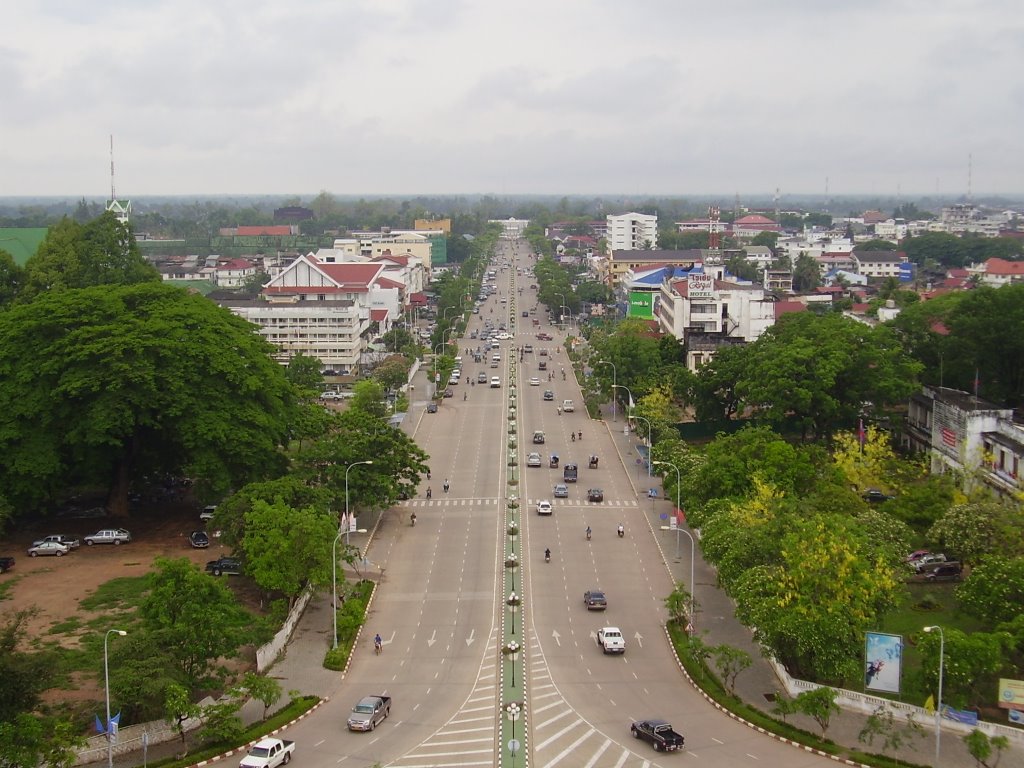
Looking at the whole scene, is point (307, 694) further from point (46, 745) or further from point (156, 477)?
point (156, 477)

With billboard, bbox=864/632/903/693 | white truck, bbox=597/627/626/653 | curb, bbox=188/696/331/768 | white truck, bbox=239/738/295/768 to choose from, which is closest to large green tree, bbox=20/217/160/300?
curb, bbox=188/696/331/768

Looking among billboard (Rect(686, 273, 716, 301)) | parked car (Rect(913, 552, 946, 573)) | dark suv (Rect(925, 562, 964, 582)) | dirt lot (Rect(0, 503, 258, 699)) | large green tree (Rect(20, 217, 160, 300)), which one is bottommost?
dirt lot (Rect(0, 503, 258, 699))

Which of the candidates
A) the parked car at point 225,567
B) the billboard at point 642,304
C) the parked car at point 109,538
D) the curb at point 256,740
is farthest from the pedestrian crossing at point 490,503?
the billboard at point 642,304

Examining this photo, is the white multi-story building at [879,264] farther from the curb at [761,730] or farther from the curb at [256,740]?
the curb at [256,740]

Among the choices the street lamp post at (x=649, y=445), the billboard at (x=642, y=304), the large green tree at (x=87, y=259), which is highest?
the large green tree at (x=87, y=259)

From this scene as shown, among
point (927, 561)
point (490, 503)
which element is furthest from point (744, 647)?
point (490, 503)

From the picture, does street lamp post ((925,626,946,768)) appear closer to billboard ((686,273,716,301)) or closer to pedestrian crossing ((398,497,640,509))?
pedestrian crossing ((398,497,640,509))

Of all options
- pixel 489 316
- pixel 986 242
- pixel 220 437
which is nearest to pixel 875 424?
pixel 220 437
